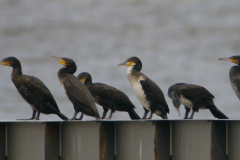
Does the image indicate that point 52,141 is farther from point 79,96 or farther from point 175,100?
point 175,100

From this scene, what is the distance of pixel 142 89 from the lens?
8398mm

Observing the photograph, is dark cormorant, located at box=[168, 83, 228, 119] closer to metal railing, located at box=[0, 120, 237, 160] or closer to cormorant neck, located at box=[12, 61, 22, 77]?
metal railing, located at box=[0, 120, 237, 160]

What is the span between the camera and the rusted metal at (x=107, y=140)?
6.31 m

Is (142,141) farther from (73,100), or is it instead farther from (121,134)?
(73,100)

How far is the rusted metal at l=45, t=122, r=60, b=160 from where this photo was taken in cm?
658

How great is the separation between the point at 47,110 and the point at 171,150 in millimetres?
3046

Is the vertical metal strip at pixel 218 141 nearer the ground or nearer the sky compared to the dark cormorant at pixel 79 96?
nearer the ground

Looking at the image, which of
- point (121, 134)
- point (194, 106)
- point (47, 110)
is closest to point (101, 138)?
point (121, 134)

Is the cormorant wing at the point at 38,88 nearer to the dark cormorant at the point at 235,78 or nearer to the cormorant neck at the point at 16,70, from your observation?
the cormorant neck at the point at 16,70

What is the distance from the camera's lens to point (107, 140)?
21.0ft

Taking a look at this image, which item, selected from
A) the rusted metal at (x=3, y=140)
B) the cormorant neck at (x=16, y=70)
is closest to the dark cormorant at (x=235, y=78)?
the cormorant neck at (x=16, y=70)

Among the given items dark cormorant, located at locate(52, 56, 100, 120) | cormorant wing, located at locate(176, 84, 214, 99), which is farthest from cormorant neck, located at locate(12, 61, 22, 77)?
cormorant wing, located at locate(176, 84, 214, 99)

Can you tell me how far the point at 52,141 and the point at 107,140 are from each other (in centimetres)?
95

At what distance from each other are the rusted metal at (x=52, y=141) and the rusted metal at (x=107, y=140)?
0.86m
